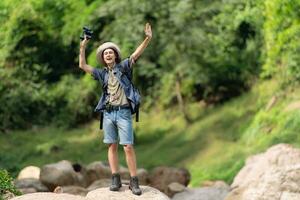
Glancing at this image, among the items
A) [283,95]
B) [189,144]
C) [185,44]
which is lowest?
[189,144]

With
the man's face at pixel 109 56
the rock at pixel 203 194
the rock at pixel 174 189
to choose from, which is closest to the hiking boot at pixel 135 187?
the man's face at pixel 109 56

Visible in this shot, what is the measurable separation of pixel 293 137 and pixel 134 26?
9.43m

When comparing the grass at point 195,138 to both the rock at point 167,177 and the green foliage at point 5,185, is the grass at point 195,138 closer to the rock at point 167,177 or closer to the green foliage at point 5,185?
the rock at point 167,177

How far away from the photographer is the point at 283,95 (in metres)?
28.9

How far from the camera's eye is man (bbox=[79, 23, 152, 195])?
9773 mm

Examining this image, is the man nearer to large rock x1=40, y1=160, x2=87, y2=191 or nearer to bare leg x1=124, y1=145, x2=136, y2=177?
bare leg x1=124, y1=145, x2=136, y2=177

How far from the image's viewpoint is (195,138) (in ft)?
102

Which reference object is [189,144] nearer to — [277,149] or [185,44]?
[185,44]

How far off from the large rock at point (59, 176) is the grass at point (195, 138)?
4797mm

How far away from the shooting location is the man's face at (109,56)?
9.84 meters

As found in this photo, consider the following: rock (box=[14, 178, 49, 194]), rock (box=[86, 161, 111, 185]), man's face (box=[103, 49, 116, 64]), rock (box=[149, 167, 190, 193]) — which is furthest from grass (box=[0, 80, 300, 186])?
man's face (box=[103, 49, 116, 64])

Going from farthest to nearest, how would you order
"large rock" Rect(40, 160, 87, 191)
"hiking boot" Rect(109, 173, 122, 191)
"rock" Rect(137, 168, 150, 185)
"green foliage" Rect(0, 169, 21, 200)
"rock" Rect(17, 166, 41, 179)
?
"rock" Rect(137, 168, 150, 185)
"rock" Rect(17, 166, 41, 179)
"large rock" Rect(40, 160, 87, 191)
"green foliage" Rect(0, 169, 21, 200)
"hiking boot" Rect(109, 173, 122, 191)

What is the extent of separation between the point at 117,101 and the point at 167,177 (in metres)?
12.8

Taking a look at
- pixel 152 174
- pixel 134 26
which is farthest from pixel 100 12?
pixel 152 174
